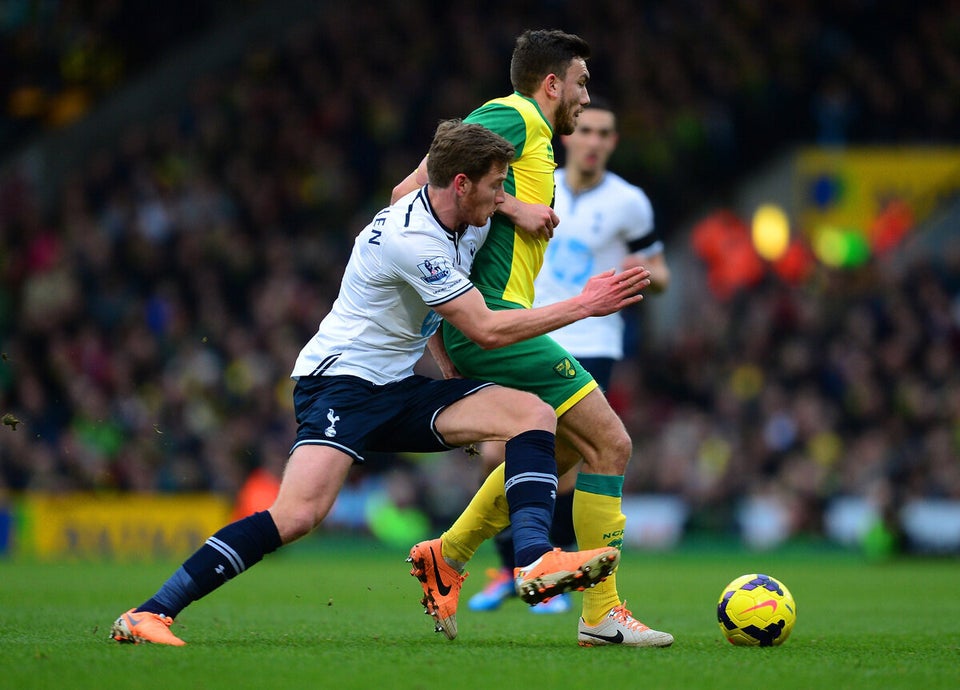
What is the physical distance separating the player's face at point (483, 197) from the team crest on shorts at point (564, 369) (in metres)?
0.65

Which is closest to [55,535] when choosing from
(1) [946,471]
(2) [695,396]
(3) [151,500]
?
(3) [151,500]

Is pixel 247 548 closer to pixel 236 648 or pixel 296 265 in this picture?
pixel 236 648

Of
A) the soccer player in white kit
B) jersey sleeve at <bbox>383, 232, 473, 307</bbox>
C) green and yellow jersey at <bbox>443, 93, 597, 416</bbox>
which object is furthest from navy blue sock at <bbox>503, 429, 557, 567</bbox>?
jersey sleeve at <bbox>383, 232, 473, 307</bbox>

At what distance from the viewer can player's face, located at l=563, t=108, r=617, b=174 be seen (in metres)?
8.13

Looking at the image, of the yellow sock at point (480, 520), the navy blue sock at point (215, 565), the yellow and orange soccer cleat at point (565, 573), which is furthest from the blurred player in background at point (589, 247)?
the yellow and orange soccer cleat at point (565, 573)

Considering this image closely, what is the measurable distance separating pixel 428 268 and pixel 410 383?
581 mm

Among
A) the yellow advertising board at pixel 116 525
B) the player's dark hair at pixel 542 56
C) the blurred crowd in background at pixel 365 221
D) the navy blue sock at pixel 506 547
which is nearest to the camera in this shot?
the player's dark hair at pixel 542 56

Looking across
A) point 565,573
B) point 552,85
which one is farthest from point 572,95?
point 565,573

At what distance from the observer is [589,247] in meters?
8.16

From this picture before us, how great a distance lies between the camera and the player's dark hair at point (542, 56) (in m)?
5.95

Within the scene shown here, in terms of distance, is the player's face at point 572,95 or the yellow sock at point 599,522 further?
the player's face at point 572,95

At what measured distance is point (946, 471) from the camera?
15.1 m

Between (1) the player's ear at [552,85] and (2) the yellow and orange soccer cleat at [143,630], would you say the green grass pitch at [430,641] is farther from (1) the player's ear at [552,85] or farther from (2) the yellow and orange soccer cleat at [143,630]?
(1) the player's ear at [552,85]

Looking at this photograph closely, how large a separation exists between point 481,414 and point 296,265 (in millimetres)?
13442
